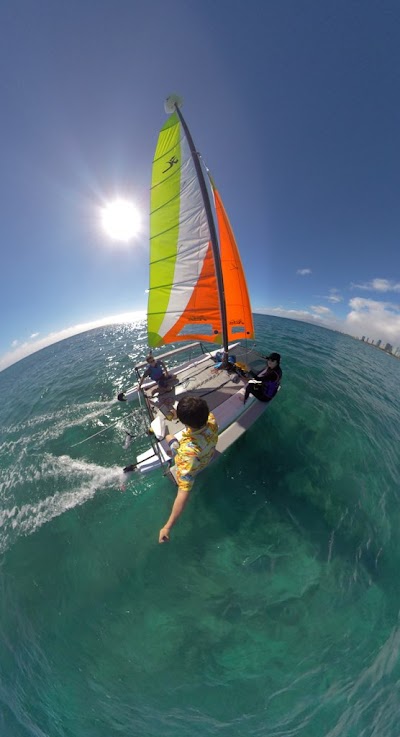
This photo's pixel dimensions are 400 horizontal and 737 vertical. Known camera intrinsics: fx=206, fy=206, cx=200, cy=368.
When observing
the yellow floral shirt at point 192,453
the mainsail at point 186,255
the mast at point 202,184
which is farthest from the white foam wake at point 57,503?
the mast at point 202,184

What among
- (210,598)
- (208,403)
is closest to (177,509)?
(210,598)

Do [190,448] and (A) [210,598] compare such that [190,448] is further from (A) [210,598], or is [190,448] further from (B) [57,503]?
(B) [57,503]

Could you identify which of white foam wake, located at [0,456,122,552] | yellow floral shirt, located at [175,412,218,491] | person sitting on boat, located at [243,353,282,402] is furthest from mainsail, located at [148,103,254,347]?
white foam wake, located at [0,456,122,552]

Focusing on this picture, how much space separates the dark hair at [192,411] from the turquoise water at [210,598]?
12.5ft

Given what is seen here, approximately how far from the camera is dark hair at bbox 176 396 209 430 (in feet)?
9.14

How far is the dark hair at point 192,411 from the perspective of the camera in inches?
110

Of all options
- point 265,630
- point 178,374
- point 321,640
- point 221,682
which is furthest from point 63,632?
point 178,374

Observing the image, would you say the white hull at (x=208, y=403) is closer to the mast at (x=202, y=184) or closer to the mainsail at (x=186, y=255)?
the mainsail at (x=186, y=255)

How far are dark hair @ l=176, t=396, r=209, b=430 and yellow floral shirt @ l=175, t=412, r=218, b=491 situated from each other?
45cm

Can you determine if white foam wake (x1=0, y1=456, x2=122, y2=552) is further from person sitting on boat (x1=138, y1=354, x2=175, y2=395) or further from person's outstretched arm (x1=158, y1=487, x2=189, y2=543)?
person's outstretched arm (x1=158, y1=487, x2=189, y2=543)

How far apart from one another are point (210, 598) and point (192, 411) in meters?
4.37

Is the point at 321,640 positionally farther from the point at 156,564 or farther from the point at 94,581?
the point at 94,581

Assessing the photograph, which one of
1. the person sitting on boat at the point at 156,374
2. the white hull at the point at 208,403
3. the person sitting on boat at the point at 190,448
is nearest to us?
the person sitting on boat at the point at 190,448

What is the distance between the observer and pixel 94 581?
465 centimetres
